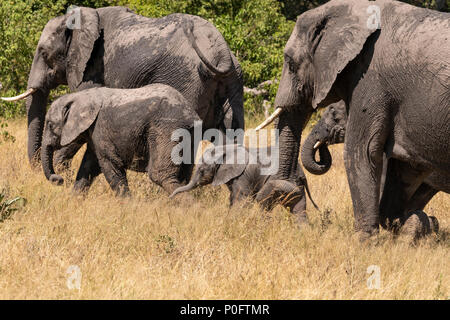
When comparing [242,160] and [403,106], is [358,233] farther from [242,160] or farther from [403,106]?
[242,160]

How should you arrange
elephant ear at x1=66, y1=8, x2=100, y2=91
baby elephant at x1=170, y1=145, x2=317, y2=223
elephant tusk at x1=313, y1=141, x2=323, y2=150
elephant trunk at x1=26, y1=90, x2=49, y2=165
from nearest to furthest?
baby elephant at x1=170, y1=145, x2=317, y2=223, elephant tusk at x1=313, y1=141, x2=323, y2=150, elephant ear at x1=66, y1=8, x2=100, y2=91, elephant trunk at x1=26, y1=90, x2=49, y2=165

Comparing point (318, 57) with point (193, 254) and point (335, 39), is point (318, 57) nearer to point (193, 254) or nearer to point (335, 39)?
point (335, 39)

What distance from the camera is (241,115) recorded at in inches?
356

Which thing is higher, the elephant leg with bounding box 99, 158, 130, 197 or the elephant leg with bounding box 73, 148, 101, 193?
the elephant leg with bounding box 99, 158, 130, 197

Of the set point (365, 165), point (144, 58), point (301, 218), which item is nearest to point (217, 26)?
point (144, 58)

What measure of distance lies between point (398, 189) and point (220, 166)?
1.87 meters

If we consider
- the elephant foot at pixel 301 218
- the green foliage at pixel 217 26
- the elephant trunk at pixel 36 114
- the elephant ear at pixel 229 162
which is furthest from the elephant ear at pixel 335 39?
the green foliage at pixel 217 26

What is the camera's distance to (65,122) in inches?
330

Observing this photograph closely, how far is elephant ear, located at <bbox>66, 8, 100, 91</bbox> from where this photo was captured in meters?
9.41

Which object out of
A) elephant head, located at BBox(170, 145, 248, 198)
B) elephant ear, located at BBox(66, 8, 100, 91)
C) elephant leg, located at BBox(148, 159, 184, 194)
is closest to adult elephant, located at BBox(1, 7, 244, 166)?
elephant ear, located at BBox(66, 8, 100, 91)

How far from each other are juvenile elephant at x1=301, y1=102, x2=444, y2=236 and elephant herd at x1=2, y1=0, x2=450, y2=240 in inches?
0.5

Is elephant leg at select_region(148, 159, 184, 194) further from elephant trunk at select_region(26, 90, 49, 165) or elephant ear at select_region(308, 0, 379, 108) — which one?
elephant trunk at select_region(26, 90, 49, 165)

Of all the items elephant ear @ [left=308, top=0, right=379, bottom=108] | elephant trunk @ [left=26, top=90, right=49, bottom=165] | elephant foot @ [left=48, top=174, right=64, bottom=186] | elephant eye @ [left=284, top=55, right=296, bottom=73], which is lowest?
elephant trunk @ [left=26, top=90, right=49, bottom=165]

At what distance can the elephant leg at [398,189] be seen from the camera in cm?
702
